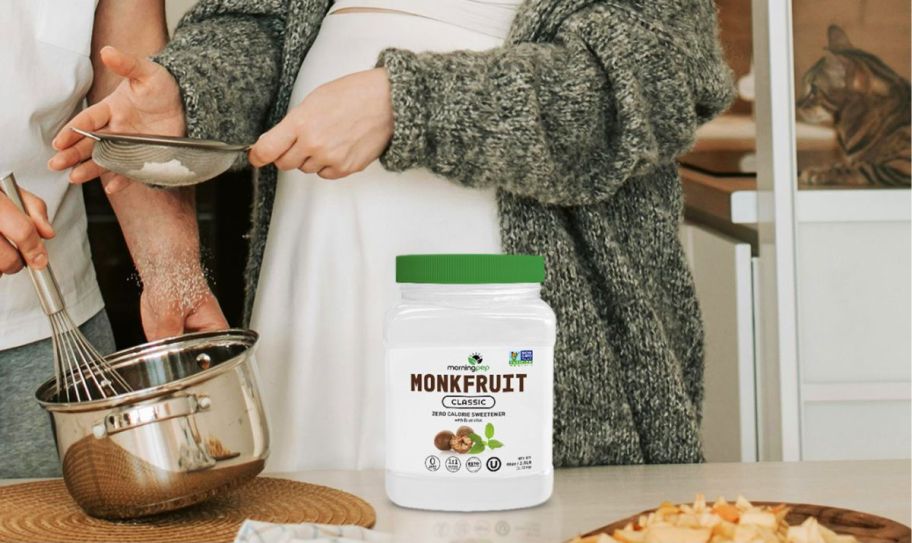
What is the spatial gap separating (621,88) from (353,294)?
321 millimetres

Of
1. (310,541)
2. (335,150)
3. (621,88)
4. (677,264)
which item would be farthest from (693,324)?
(310,541)

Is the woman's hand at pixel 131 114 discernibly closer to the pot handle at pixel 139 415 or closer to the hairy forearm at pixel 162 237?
the hairy forearm at pixel 162 237

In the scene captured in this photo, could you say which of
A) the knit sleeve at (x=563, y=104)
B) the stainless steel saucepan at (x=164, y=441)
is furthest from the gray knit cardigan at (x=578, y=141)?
the stainless steel saucepan at (x=164, y=441)

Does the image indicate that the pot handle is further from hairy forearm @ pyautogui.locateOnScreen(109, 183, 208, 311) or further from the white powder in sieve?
hairy forearm @ pyautogui.locateOnScreen(109, 183, 208, 311)

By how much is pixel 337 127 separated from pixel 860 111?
105 centimetres

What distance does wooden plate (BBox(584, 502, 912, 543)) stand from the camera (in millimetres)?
682

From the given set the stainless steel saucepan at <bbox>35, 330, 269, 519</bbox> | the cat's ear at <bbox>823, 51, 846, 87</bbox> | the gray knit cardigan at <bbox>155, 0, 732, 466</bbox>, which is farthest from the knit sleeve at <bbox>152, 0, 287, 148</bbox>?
the cat's ear at <bbox>823, 51, 846, 87</bbox>

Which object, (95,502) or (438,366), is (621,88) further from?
(95,502)

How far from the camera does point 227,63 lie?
3.35 ft

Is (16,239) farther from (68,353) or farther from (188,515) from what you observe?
(188,515)

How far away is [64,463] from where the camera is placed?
2.59ft

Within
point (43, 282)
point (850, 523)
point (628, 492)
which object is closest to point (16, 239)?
point (43, 282)

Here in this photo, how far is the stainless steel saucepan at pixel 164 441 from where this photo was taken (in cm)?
75

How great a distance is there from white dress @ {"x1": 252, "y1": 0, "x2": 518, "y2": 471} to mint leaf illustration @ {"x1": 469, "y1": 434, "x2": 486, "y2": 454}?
1.00 ft
